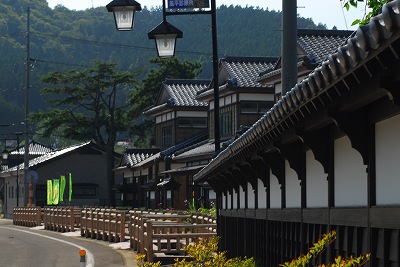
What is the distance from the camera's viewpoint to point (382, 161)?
793 cm

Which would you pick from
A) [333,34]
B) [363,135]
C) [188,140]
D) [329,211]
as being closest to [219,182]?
[329,211]

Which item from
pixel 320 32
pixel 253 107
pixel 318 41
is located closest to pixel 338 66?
pixel 318 41

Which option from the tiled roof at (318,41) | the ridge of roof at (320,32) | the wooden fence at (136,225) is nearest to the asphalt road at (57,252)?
the wooden fence at (136,225)

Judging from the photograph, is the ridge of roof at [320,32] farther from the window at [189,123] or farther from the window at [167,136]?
the window at [167,136]

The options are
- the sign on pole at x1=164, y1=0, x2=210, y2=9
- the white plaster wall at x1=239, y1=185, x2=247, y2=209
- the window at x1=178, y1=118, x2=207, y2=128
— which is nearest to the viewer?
the white plaster wall at x1=239, y1=185, x2=247, y2=209

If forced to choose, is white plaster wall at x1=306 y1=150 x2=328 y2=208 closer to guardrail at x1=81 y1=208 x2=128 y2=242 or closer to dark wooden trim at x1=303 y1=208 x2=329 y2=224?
dark wooden trim at x1=303 y1=208 x2=329 y2=224

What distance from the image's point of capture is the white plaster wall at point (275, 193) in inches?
531

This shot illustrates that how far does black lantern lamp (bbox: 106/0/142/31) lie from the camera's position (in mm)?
19250

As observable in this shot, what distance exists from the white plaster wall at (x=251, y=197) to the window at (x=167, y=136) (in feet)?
157

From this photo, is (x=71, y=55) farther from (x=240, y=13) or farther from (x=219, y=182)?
(x=219, y=182)

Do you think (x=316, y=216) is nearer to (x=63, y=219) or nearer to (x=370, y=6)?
(x=370, y=6)

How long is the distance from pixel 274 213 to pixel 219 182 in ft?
24.3

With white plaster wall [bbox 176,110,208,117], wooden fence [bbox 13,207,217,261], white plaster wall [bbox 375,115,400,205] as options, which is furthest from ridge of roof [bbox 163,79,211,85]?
white plaster wall [bbox 375,115,400,205]

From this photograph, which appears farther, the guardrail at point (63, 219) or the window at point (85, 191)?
the window at point (85, 191)
